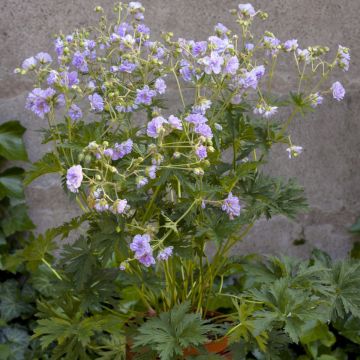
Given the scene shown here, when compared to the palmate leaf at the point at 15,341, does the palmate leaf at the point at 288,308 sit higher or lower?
higher

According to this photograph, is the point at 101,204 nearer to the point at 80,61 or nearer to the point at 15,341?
the point at 80,61

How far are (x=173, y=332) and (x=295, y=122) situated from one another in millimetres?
1126

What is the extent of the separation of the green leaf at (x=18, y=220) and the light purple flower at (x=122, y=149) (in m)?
1.06

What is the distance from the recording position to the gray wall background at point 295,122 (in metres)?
2.03

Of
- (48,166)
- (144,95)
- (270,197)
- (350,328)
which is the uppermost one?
(144,95)

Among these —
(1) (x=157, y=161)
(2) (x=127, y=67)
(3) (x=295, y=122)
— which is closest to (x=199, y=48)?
(2) (x=127, y=67)

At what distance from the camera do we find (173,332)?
1234 millimetres

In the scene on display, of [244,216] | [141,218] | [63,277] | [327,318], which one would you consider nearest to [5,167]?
[63,277]

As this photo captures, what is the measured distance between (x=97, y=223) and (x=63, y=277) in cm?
19

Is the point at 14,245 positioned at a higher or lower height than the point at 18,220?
lower

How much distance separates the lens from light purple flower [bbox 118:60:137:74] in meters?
1.23

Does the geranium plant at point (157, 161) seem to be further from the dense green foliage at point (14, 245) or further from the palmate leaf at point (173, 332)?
the dense green foliage at point (14, 245)

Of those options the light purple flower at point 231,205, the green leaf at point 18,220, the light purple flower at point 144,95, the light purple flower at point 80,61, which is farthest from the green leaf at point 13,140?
the light purple flower at point 231,205

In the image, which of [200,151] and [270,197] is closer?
[200,151]
